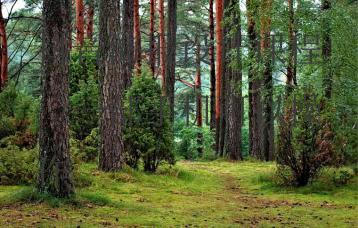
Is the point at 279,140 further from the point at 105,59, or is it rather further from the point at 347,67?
the point at 105,59

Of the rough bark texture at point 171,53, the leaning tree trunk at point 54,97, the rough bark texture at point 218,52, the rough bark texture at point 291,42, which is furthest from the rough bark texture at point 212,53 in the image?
the leaning tree trunk at point 54,97

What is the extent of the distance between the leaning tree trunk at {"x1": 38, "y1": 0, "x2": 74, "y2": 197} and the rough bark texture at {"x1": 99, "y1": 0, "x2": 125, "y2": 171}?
3.87 meters

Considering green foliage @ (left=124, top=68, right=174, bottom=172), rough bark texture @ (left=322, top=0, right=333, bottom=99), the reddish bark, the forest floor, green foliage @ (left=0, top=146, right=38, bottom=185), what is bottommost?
the forest floor

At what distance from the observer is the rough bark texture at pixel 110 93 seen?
11883 mm

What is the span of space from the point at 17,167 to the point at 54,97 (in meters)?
3.22

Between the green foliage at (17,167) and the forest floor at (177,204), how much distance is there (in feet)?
1.60

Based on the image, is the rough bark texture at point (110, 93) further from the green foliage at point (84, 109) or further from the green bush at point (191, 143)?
the green bush at point (191, 143)

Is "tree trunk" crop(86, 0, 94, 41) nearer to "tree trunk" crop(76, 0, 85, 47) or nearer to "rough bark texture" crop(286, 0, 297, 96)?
"tree trunk" crop(76, 0, 85, 47)

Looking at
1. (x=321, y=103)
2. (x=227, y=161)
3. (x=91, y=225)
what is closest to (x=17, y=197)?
(x=91, y=225)

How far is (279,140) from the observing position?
11.6m

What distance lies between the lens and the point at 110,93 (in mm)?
11945

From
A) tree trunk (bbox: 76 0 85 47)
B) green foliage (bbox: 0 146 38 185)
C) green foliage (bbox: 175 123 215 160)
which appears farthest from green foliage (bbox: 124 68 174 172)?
green foliage (bbox: 175 123 215 160)

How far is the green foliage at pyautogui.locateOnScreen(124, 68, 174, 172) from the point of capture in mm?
12727

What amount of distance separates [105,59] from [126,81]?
16.7 feet
